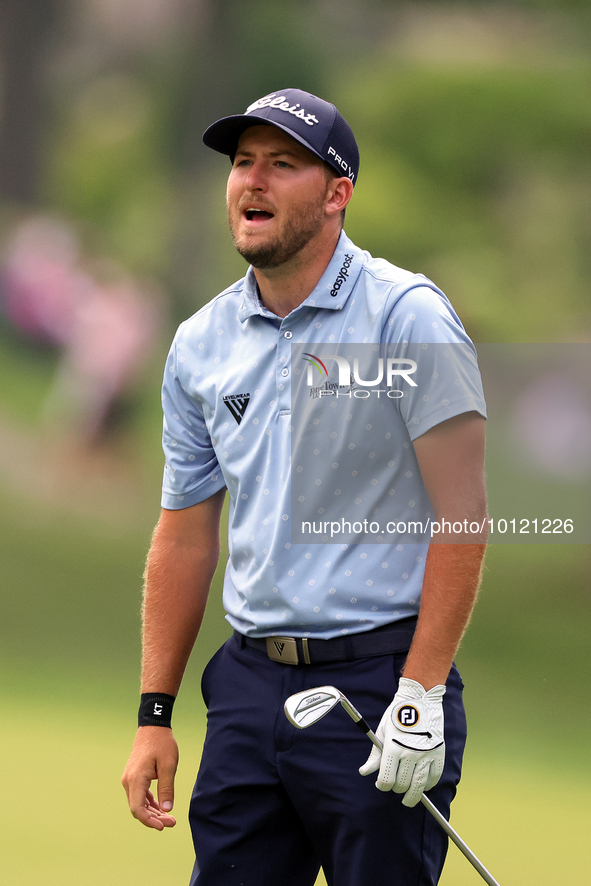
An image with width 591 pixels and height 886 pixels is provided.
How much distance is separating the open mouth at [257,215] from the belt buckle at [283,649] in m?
0.73

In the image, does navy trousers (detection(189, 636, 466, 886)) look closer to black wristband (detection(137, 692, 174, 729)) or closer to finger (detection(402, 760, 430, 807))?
finger (detection(402, 760, 430, 807))

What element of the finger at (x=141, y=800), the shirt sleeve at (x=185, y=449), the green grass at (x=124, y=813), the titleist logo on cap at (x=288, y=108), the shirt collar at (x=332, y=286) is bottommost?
the green grass at (x=124, y=813)

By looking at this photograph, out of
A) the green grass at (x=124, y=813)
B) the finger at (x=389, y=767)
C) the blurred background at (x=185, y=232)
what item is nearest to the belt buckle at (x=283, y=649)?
the finger at (x=389, y=767)

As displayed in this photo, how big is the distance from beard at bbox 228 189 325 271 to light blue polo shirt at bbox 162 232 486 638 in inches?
2.6

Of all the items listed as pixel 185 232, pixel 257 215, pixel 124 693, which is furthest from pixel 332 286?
pixel 185 232

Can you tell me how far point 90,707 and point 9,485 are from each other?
2.19 meters

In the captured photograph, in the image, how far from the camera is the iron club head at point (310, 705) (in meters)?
1.70

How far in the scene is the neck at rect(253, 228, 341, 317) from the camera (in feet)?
6.48

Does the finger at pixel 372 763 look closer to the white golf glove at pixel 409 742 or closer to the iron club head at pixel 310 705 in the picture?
the white golf glove at pixel 409 742

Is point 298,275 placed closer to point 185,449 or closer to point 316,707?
point 185,449

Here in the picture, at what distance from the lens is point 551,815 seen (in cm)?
438

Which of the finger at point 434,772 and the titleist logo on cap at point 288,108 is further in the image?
the titleist logo on cap at point 288,108

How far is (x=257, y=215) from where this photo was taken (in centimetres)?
200

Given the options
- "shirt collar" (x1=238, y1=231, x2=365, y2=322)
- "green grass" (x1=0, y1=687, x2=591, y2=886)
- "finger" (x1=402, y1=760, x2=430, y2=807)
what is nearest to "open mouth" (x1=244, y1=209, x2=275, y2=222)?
"shirt collar" (x1=238, y1=231, x2=365, y2=322)
